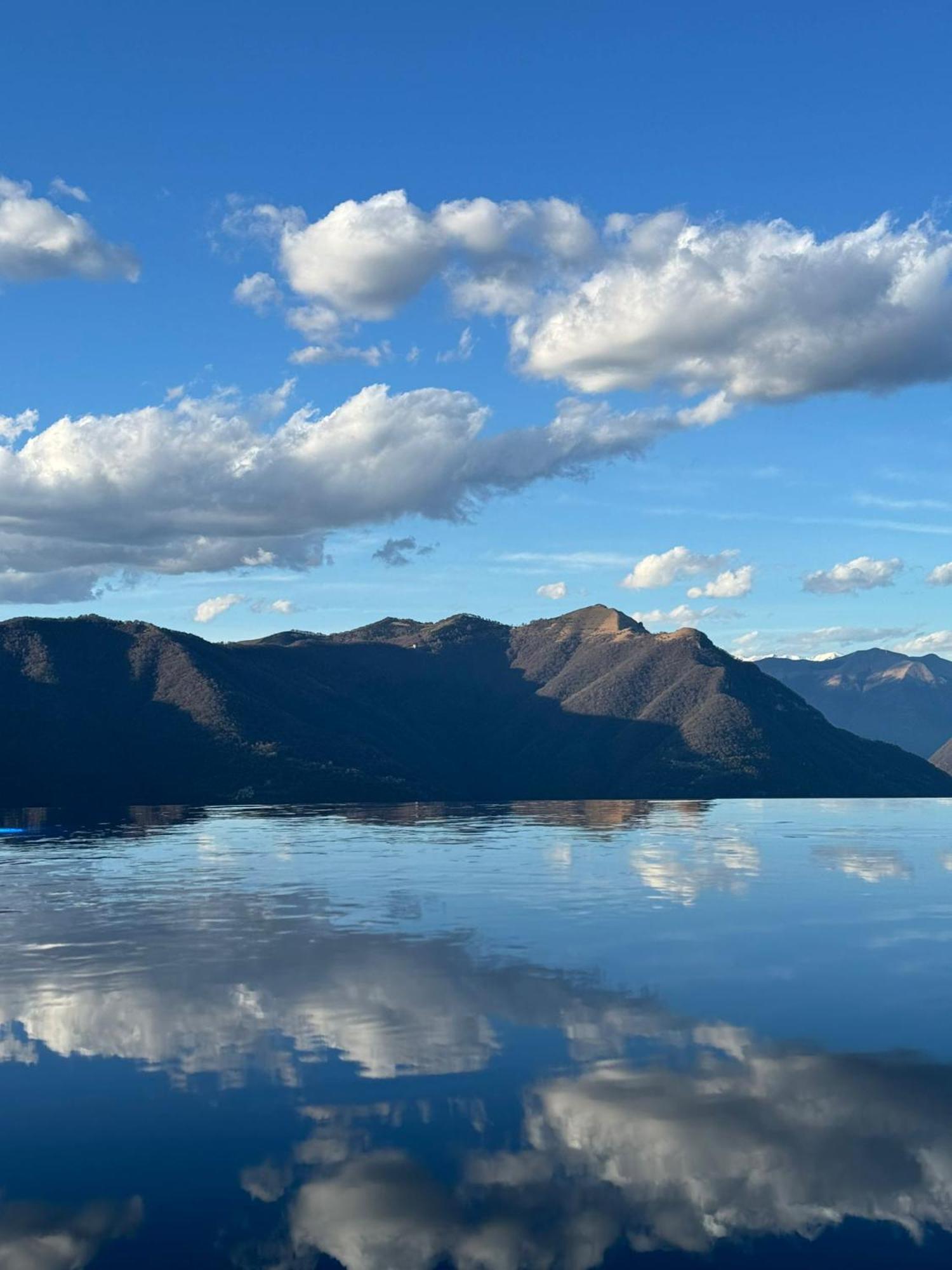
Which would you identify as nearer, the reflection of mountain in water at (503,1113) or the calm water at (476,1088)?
the calm water at (476,1088)

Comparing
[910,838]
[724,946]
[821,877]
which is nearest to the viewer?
[724,946]

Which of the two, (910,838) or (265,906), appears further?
(910,838)

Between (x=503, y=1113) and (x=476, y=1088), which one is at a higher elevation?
(x=503, y=1113)

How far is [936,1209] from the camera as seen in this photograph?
32.7 m

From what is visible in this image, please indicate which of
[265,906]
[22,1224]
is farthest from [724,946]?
[22,1224]

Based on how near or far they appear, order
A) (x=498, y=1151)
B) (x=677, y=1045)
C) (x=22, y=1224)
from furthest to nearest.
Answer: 1. (x=677, y=1045)
2. (x=498, y=1151)
3. (x=22, y=1224)

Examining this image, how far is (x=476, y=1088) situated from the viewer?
43719 millimetres

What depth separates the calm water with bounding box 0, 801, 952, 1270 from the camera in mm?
31375

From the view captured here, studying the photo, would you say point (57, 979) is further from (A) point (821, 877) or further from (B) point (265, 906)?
(A) point (821, 877)

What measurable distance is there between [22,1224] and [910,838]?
180m

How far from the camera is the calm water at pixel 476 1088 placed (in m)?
31.4

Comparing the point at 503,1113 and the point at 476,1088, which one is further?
the point at 476,1088

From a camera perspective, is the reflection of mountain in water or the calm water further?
the reflection of mountain in water

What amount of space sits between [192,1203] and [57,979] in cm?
3604
